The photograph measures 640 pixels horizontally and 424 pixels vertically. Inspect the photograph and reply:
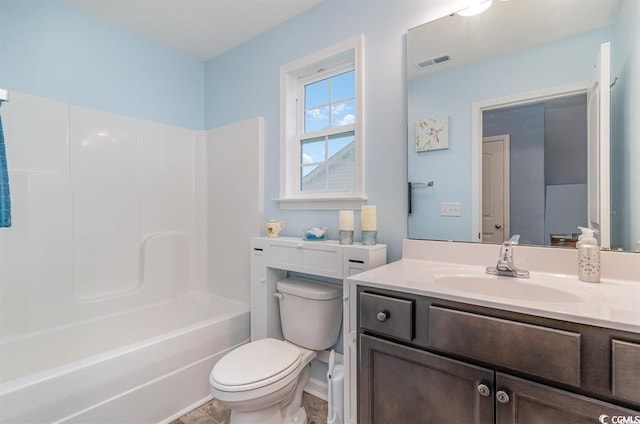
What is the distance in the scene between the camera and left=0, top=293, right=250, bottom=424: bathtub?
4.23 feet

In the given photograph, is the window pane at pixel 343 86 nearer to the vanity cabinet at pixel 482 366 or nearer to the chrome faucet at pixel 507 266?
the chrome faucet at pixel 507 266

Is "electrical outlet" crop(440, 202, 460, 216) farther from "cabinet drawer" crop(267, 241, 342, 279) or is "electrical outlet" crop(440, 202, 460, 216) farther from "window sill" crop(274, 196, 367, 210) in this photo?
"cabinet drawer" crop(267, 241, 342, 279)

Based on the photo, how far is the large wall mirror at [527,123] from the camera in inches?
44.1

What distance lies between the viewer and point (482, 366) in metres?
0.88

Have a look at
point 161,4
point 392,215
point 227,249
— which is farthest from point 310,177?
point 161,4

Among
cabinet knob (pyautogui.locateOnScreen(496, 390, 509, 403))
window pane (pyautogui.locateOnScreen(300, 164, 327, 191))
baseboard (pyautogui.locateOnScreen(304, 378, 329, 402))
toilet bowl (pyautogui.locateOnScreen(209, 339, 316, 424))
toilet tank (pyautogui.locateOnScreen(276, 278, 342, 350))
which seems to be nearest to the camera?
cabinet knob (pyautogui.locateOnScreen(496, 390, 509, 403))

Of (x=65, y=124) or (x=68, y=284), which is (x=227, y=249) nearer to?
(x=68, y=284)

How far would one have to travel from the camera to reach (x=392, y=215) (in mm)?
1643

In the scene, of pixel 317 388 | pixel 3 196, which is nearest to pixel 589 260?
pixel 317 388

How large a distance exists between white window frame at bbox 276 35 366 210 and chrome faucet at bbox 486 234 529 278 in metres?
0.73

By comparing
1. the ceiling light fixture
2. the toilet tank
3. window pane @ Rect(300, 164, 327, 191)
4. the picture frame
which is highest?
the ceiling light fixture

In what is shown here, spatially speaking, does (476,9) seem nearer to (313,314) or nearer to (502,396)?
(502,396)

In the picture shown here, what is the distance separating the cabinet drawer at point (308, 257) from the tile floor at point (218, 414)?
81cm

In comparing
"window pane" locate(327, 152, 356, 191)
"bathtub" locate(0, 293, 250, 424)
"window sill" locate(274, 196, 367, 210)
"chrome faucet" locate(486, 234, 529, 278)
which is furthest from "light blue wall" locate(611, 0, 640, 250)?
"bathtub" locate(0, 293, 250, 424)
